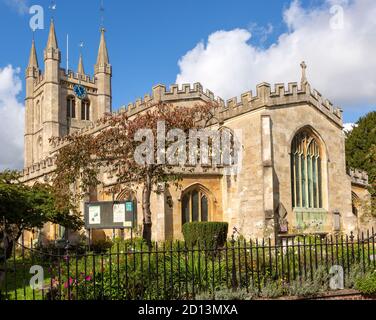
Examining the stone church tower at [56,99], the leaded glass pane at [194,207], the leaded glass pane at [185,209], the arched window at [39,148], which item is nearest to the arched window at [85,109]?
the stone church tower at [56,99]

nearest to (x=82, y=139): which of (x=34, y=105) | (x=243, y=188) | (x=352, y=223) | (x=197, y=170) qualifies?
(x=197, y=170)

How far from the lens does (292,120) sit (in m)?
24.3

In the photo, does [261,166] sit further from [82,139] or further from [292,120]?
[82,139]

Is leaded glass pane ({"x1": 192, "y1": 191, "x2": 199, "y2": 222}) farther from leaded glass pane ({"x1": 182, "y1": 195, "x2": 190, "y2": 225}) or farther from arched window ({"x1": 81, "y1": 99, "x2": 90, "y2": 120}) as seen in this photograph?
arched window ({"x1": 81, "y1": 99, "x2": 90, "y2": 120})

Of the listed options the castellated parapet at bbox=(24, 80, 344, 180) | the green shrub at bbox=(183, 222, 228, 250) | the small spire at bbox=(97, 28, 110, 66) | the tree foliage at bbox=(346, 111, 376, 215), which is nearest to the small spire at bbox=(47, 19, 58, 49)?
the small spire at bbox=(97, 28, 110, 66)

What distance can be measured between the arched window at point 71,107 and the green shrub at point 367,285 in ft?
159

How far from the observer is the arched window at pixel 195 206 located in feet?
74.7

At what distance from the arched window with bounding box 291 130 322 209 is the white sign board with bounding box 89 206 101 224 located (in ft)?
38.0

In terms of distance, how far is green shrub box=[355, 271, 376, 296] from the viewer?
936 centimetres

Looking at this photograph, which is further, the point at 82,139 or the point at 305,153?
the point at 305,153
